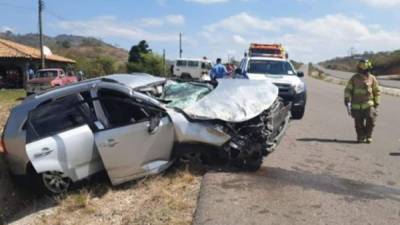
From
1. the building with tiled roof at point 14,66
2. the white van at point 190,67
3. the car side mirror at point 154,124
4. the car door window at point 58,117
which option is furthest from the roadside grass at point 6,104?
the white van at point 190,67

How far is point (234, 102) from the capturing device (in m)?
8.17

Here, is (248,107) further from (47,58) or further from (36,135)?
(47,58)

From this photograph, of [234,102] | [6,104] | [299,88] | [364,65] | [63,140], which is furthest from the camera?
[6,104]

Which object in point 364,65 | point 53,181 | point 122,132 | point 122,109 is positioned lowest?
point 53,181

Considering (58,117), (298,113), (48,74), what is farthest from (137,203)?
Answer: (48,74)

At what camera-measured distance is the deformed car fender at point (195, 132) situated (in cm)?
766

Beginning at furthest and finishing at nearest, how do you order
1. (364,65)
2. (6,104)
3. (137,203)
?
(6,104)
(364,65)
(137,203)

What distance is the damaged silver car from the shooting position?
290 inches

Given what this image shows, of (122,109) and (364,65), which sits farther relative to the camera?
(364,65)

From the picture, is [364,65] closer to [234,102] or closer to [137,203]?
[234,102]

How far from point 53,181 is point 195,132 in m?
2.03

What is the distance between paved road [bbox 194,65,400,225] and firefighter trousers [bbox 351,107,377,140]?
1.01ft

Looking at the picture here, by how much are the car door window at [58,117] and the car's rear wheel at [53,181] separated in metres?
0.52

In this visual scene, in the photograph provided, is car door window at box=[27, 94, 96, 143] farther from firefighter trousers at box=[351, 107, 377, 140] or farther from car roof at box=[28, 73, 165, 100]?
firefighter trousers at box=[351, 107, 377, 140]
